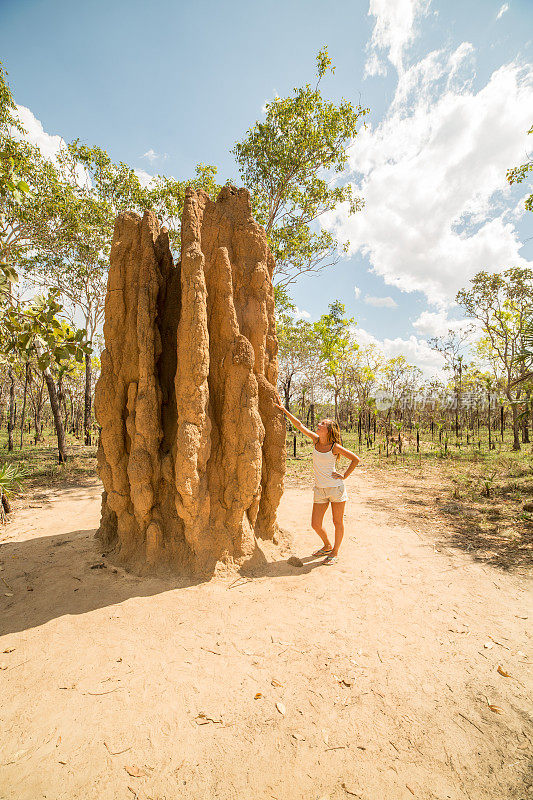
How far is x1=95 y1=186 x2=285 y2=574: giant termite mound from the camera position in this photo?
436cm

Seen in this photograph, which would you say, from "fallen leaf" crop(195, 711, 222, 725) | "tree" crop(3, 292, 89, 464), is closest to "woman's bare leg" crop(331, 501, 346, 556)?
"fallen leaf" crop(195, 711, 222, 725)

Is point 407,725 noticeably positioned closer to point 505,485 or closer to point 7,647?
point 7,647

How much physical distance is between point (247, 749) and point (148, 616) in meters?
1.72

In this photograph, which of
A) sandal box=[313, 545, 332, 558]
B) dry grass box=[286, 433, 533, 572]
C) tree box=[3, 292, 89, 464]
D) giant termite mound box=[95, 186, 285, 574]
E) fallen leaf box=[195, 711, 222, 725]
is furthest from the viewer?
dry grass box=[286, 433, 533, 572]

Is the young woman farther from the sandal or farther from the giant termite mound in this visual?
the giant termite mound

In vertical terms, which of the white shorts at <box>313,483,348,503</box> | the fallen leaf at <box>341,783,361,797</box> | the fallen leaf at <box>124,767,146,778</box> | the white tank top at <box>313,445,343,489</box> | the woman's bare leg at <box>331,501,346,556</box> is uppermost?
the white tank top at <box>313,445,343,489</box>

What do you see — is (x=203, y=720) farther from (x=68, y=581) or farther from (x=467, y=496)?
(x=467, y=496)

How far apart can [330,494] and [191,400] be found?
7.73 feet

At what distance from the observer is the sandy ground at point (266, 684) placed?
7.00 ft

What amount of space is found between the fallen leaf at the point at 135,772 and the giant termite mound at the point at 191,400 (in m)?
2.16

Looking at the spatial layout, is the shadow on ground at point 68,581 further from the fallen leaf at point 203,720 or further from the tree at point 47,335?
the tree at point 47,335

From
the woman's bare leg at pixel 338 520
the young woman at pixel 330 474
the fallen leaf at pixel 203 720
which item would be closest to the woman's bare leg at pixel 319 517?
the young woman at pixel 330 474

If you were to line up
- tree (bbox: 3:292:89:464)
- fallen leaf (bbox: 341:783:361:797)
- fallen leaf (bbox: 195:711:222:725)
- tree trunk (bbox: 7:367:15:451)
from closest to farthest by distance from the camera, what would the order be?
1. fallen leaf (bbox: 341:783:361:797)
2. fallen leaf (bbox: 195:711:222:725)
3. tree (bbox: 3:292:89:464)
4. tree trunk (bbox: 7:367:15:451)

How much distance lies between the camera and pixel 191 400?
427cm
